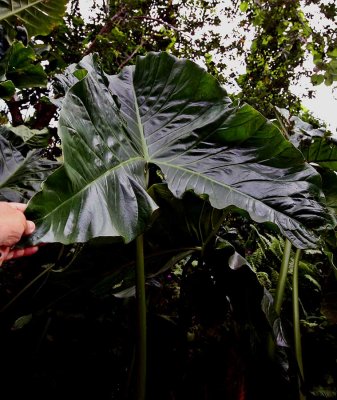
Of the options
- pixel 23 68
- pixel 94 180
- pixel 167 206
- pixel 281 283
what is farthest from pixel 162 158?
pixel 23 68

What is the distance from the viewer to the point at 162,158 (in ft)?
3.28

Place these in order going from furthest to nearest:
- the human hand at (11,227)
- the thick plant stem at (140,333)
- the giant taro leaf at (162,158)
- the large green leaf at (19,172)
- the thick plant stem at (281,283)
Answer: the large green leaf at (19,172), the thick plant stem at (281,283), the thick plant stem at (140,333), the giant taro leaf at (162,158), the human hand at (11,227)

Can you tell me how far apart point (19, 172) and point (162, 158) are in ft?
2.26

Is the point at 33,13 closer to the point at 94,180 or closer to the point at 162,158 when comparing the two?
the point at 162,158

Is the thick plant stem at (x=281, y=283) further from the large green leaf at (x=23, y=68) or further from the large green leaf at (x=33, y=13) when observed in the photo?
the large green leaf at (x=33, y=13)

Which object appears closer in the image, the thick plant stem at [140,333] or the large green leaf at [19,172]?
the thick plant stem at [140,333]

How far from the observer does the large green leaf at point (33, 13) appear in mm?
1560

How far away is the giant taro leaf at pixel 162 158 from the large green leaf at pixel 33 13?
69cm

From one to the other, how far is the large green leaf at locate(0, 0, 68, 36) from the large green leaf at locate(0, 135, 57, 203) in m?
0.63

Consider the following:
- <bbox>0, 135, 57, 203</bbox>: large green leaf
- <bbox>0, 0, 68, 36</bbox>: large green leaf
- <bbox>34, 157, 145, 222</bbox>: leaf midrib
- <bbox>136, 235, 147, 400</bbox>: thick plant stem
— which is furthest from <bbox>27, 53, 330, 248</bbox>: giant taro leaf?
<bbox>0, 0, 68, 36</bbox>: large green leaf

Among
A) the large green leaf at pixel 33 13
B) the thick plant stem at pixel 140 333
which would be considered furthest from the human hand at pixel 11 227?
the large green leaf at pixel 33 13

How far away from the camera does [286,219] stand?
757 mm

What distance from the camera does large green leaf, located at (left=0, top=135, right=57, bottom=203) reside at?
51.8 inches

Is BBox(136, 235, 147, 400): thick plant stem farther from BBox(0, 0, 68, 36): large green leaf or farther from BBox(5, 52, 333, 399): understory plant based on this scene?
BBox(0, 0, 68, 36): large green leaf
